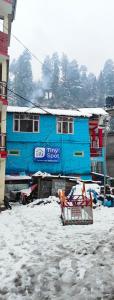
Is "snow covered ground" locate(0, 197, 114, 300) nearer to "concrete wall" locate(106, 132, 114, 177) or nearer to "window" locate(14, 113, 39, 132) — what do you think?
"window" locate(14, 113, 39, 132)

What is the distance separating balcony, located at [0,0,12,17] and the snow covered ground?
15150mm

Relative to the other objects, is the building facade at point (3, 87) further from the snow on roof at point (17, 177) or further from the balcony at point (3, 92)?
the snow on roof at point (17, 177)

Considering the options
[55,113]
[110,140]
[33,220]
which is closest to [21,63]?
[110,140]

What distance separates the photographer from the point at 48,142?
33844 mm

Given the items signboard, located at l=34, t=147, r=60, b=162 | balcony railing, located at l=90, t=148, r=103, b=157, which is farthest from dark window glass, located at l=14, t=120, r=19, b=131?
balcony railing, located at l=90, t=148, r=103, b=157

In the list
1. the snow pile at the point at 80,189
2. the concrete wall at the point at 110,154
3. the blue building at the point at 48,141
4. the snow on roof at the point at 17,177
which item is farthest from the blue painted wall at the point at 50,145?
the concrete wall at the point at 110,154

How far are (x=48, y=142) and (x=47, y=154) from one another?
1100mm

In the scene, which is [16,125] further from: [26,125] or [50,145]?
[50,145]

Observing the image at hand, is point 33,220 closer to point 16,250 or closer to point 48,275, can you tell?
point 16,250

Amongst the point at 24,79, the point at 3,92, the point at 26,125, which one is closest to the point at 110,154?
the point at 26,125

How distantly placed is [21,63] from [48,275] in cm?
11267

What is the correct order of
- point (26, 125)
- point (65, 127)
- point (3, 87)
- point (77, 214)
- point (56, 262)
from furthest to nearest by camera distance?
1. point (65, 127)
2. point (26, 125)
3. point (3, 87)
4. point (77, 214)
5. point (56, 262)

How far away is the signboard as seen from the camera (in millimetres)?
33344

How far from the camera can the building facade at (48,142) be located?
3328 cm
